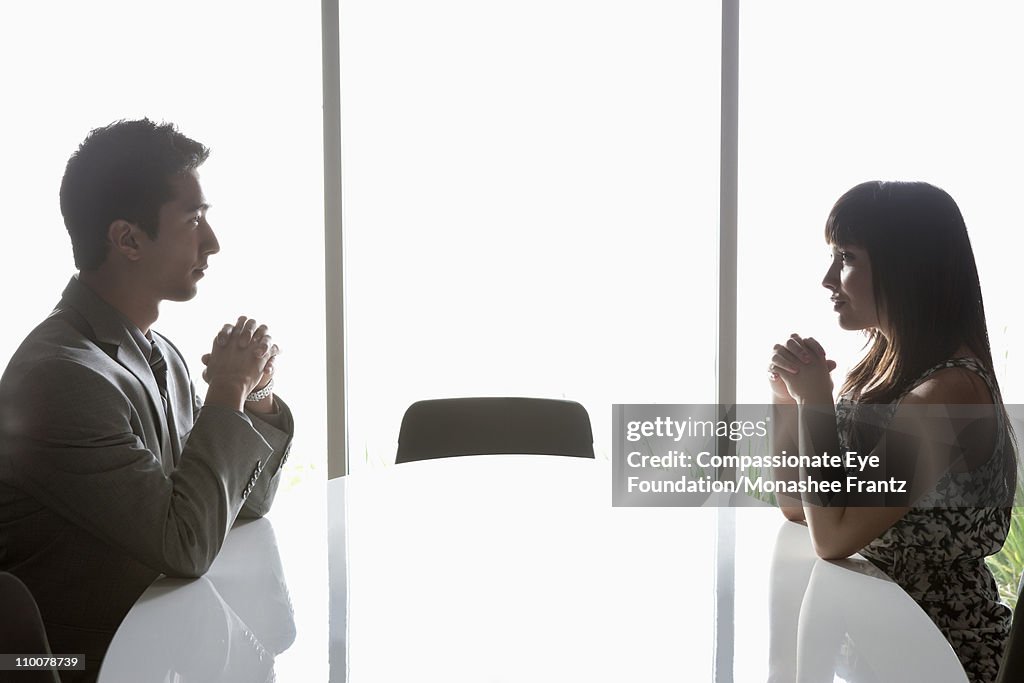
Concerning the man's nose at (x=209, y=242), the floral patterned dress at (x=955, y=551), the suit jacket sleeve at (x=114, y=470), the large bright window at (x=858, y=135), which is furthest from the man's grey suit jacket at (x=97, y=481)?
the large bright window at (x=858, y=135)

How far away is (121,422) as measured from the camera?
134cm

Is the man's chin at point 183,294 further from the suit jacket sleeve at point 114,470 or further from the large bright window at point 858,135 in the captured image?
the large bright window at point 858,135

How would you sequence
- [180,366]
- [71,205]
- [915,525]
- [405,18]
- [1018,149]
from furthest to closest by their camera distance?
[405,18], [1018,149], [180,366], [71,205], [915,525]

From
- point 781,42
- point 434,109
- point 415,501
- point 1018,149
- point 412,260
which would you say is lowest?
point 415,501

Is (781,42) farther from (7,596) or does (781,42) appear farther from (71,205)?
(7,596)

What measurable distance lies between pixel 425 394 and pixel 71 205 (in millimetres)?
2127

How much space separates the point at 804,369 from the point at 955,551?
0.42 meters

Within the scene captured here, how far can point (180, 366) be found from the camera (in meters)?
1.84

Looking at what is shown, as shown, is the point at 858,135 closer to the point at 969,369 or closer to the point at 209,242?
the point at 969,369

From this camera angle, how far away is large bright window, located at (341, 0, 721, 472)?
3.47 metres

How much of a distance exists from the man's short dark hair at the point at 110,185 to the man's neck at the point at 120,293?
23 mm

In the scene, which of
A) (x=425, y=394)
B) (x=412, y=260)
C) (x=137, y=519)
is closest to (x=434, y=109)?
(x=412, y=260)

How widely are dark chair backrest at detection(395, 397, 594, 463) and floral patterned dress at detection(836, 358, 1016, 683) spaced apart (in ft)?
3.80

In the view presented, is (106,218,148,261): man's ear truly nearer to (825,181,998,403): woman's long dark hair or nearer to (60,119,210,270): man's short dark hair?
(60,119,210,270): man's short dark hair
